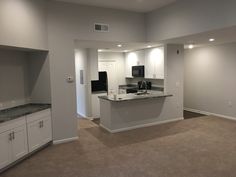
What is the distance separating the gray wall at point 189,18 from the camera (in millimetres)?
3566

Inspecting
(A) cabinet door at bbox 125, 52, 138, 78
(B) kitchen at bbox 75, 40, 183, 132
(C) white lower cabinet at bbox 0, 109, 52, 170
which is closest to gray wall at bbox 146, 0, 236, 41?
(B) kitchen at bbox 75, 40, 183, 132

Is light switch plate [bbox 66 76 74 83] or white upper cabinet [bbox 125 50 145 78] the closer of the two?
light switch plate [bbox 66 76 74 83]

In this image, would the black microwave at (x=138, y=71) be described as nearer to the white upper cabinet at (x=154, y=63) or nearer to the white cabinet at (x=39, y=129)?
the white upper cabinet at (x=154, y=63)

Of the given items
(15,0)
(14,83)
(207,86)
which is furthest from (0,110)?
(207,86)

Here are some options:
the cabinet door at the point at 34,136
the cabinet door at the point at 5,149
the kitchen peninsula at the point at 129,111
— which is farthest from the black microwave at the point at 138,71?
the cabinet door at the point at 5,149

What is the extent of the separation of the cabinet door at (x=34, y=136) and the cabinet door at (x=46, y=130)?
0.31 feet

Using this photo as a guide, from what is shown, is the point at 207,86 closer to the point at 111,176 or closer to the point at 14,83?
the point at 111,176

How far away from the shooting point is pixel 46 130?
13.5 feet

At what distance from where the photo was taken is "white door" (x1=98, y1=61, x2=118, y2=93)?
7831mm

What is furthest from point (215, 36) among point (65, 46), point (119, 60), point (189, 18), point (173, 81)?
point (119, 60)

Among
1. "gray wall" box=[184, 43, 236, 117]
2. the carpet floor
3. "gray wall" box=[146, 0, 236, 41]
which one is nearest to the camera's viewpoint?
"gray wall" box=[146, 0, 236, 41]

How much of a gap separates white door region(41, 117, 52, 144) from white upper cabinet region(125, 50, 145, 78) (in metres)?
4.04

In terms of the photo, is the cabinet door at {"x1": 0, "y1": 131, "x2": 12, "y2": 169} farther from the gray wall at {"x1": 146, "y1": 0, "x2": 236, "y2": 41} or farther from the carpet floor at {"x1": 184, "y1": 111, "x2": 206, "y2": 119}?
the carpet floor at {"x1": 184, "y1": 111, "x2": 206, "y2": 119}

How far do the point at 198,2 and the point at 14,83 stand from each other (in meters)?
4.05
